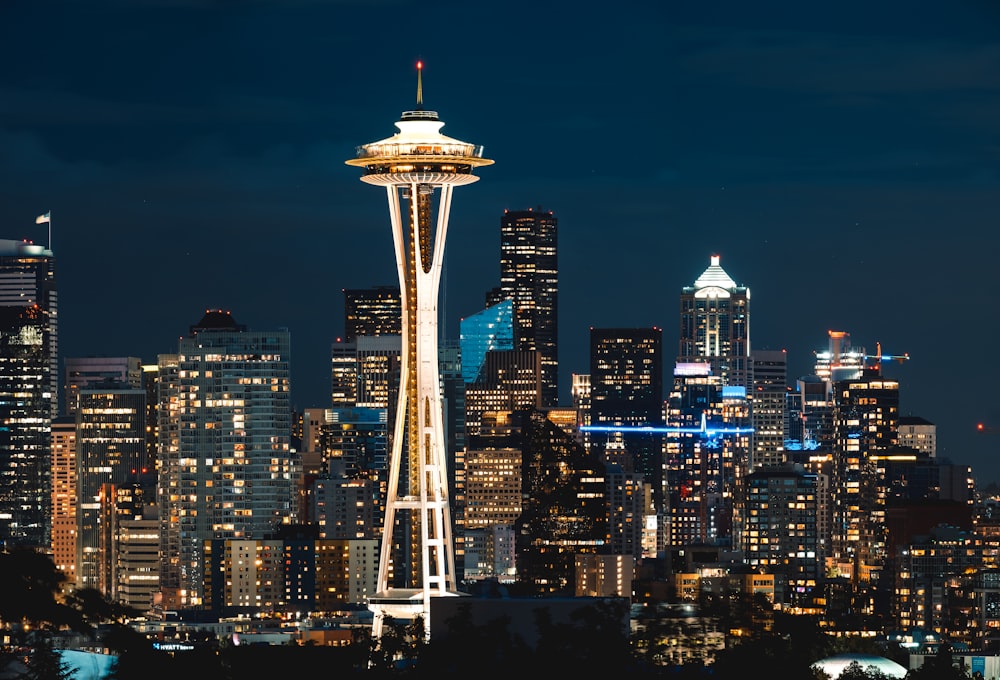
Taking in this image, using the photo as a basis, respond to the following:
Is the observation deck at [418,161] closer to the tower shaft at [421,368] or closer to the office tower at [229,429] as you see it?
the tower shaft at [421,368]

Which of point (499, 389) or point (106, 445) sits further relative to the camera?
point (499, 389)

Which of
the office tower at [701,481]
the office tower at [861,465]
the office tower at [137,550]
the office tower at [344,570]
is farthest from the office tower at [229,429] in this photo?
the office tower at [861,465]

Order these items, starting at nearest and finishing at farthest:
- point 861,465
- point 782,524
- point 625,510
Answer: point 782,524 → point 625,510 → point 861,465

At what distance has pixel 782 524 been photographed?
152875 millimetres

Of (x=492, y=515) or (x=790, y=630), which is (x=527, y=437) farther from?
(x=790, y=630)

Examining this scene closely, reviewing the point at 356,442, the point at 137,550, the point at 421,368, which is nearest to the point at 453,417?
the point at 356,442

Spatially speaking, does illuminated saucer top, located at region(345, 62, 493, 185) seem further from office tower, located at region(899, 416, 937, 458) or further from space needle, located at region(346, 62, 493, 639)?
office tower, located at region(899, 416, 937, 458)

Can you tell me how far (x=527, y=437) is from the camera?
16912cm

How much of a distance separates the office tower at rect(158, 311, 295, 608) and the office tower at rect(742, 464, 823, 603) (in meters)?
26.5

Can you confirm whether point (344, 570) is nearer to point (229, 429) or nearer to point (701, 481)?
point (229, 429)

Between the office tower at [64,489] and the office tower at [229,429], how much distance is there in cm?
715

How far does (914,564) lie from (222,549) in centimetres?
3664

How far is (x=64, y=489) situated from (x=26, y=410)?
23.1 ft

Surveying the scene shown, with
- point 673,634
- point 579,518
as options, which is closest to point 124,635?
point 673,634
